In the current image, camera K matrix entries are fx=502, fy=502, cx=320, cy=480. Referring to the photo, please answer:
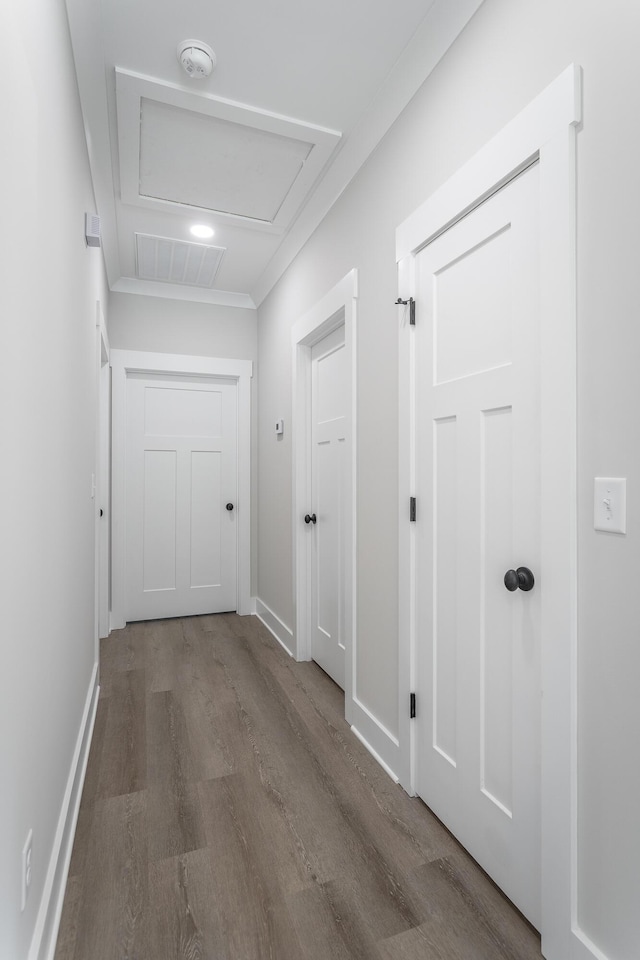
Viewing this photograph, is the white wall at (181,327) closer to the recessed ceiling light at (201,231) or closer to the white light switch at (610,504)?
the recessed ceiling light at (201,231)

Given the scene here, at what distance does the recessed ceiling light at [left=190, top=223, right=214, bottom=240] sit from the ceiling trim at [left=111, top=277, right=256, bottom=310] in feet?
2.73

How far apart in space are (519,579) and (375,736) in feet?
3.78

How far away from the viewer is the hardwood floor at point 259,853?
1.24m

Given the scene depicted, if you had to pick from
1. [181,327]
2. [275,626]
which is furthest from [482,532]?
[181,327]

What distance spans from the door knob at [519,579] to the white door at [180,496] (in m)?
3.05

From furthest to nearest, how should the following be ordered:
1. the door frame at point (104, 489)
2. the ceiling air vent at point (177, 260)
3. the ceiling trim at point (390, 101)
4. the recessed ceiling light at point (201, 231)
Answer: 1. the door frame at point (104, 489)
2. the ceiling air vent at point (177, 260)
3. the recessed ceiling light at point (201, 231)
4. the ceiling trim at point (390, 101)

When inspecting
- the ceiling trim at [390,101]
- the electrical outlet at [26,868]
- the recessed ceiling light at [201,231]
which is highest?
the recessed ceiling light at [201,231]

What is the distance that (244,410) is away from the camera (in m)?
4.09

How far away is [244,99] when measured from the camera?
195 centimetres

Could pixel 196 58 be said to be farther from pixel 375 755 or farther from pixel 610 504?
pixel 375 755

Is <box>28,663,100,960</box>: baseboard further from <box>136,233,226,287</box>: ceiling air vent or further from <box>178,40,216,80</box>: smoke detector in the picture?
<box>136,233,226,287</box>: ceiling air vent

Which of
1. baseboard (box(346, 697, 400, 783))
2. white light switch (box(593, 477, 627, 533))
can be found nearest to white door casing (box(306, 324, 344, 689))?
baseboard (box(346, 697, 400, 783))

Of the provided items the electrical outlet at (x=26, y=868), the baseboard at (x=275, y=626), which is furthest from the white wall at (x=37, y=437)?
the baseboard at (x=275, y=626)

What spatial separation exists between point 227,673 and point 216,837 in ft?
4.22
